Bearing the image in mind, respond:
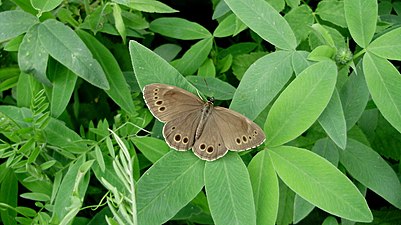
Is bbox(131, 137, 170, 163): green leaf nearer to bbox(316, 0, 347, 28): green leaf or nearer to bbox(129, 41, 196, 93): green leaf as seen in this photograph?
bbox(129, 41, 196, 93): green leaf

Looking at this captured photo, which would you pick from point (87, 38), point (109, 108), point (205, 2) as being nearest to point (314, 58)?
point (87, 38)

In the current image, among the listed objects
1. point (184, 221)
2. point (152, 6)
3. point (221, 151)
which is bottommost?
point (184, 221)

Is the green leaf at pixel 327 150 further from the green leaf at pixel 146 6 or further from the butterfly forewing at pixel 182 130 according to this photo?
the green leaf at pixel 146 6

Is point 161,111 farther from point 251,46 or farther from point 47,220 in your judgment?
point 251,46

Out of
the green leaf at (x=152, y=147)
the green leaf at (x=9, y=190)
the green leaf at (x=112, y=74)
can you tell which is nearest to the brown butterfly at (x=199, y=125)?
the green leaf at (x=152, y=147)

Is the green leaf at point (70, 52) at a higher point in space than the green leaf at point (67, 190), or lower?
higher

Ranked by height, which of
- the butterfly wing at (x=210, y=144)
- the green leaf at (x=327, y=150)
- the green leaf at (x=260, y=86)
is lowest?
the green leaf at (x=327, y=150)

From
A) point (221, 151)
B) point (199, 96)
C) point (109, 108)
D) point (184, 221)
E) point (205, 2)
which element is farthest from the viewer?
point (205, 2)
